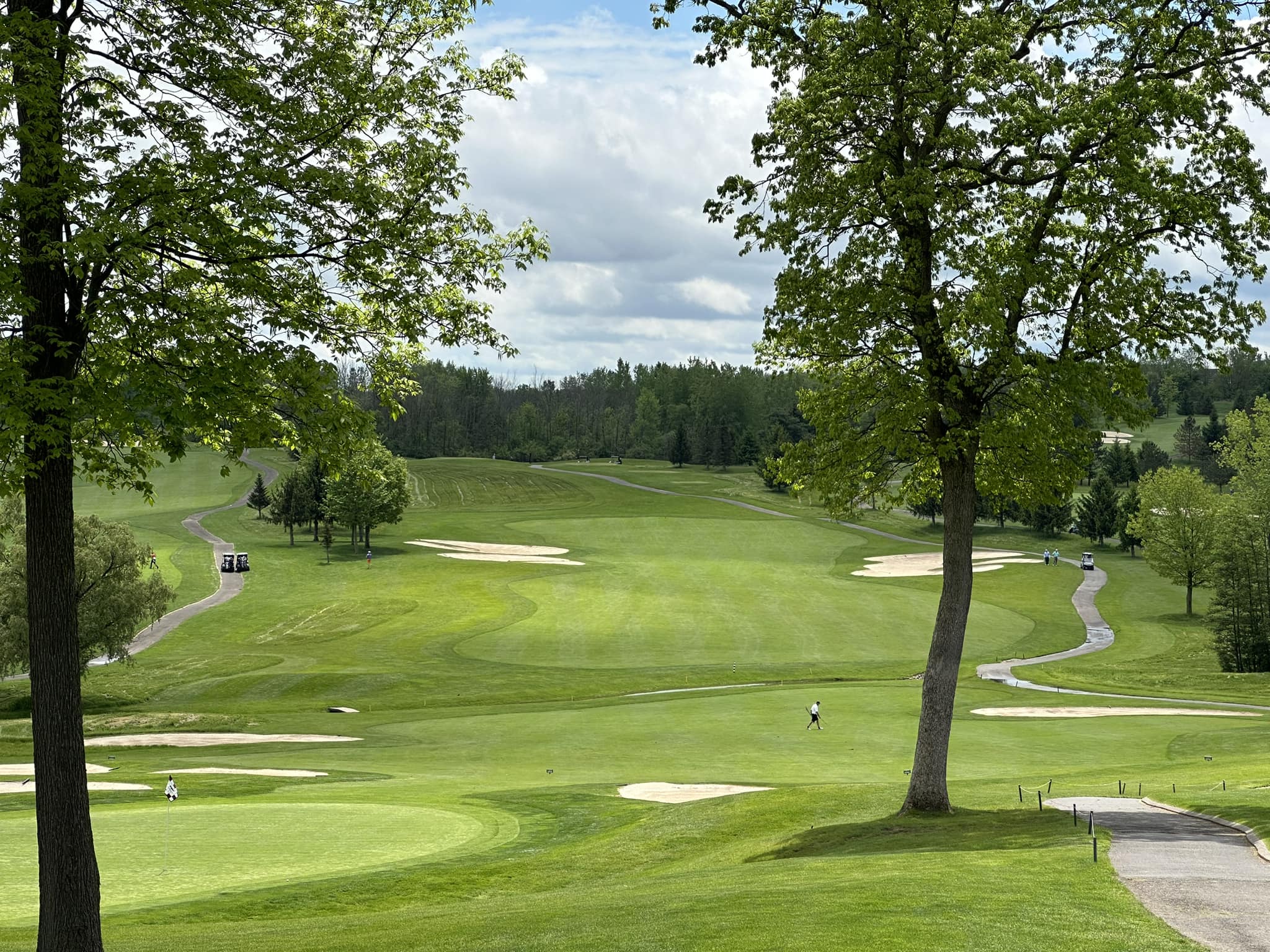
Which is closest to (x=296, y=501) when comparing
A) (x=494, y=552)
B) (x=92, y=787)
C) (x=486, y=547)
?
(x=486, y=547)

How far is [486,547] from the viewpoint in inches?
3853

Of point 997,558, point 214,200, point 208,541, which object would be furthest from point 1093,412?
point 208,541

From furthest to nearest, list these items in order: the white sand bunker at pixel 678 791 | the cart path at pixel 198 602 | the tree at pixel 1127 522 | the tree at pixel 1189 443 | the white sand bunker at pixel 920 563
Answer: the tree at pixel 1189 443, the tree at pixel 1127 522, the white sand bunker at pixel 920 563, the cart path at pixel 198 602, the white sand bunker at pixel 678 791

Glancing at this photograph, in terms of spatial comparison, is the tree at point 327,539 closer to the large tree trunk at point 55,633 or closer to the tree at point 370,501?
the tree at point 370,501

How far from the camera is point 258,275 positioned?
41.6ft

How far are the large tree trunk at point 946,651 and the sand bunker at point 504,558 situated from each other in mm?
68223

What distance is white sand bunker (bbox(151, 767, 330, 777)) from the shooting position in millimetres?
31219

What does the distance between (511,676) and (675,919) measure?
137ft

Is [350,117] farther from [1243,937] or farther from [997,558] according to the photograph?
[997,558]

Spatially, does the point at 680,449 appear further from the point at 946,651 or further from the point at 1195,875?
the point at 1195,875

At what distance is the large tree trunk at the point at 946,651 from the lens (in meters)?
21.9

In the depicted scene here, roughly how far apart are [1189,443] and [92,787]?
174 m

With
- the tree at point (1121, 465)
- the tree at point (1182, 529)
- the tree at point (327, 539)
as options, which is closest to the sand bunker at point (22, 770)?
the tree at point (327, 539)

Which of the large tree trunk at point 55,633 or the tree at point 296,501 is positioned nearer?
the large tree trunk at point 55,633
